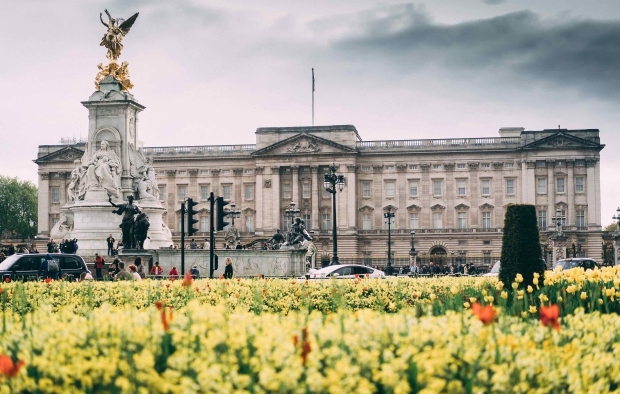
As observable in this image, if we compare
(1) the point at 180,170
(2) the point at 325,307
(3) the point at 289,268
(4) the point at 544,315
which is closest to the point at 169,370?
(4) the point at 544,315

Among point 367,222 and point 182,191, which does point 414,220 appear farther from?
point 182,191

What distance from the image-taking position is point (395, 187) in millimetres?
100812

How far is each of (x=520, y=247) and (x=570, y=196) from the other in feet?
272

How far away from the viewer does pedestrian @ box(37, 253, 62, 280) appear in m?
26.8

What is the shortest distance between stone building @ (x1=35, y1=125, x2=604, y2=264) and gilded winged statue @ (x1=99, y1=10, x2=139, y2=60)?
5800 centimetres

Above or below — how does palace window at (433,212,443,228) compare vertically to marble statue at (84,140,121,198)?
below

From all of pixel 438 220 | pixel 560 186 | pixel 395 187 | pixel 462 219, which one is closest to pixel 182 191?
pixel 395 187

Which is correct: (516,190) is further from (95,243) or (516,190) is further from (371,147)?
(95,243)

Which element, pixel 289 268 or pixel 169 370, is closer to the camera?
pixel 169 370

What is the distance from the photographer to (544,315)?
6.46m

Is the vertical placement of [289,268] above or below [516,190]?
below

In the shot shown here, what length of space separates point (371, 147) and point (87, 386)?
9539 cm

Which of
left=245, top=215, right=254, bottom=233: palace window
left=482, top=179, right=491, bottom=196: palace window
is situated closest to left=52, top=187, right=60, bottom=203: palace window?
left=245, top=215, right=254, bottom=233: palace window

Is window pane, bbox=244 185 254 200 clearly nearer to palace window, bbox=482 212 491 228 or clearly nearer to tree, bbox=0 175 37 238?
palace window, bbox=482 212 491 228
